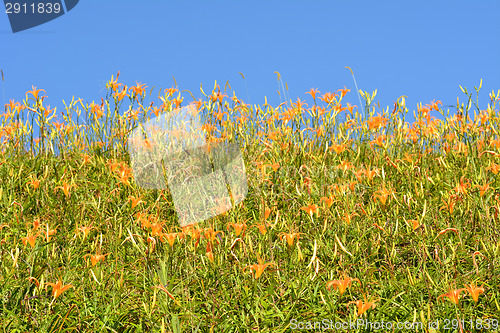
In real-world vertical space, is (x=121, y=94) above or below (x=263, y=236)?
above

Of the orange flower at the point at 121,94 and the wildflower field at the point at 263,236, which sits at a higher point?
the orange flower at the point at 121,94

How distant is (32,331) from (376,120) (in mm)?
2966

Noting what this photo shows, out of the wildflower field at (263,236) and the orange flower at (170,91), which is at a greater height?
the orange flower at (170,91)

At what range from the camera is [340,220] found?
3.46 metres

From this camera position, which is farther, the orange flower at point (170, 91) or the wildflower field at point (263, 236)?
the orange flower at point (170, 91)

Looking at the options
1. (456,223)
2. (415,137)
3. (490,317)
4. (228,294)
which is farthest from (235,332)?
(415,137)

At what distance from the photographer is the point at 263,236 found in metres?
3.16

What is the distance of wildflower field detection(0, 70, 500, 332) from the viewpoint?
2.67 m

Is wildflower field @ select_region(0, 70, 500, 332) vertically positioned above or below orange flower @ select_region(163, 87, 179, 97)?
below

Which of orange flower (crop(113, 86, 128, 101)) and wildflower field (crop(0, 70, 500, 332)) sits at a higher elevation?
orange flower (crop(113, 86, 128, 101))

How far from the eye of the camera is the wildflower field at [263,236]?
8.77 ft

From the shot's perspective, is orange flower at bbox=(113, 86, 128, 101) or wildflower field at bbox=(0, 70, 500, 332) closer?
wildflower field at bbox=(0, 70, 500, 332)

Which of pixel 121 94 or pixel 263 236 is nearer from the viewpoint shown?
pixel 263 236

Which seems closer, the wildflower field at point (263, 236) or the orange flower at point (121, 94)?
the wildflower field at point (263, 236)
